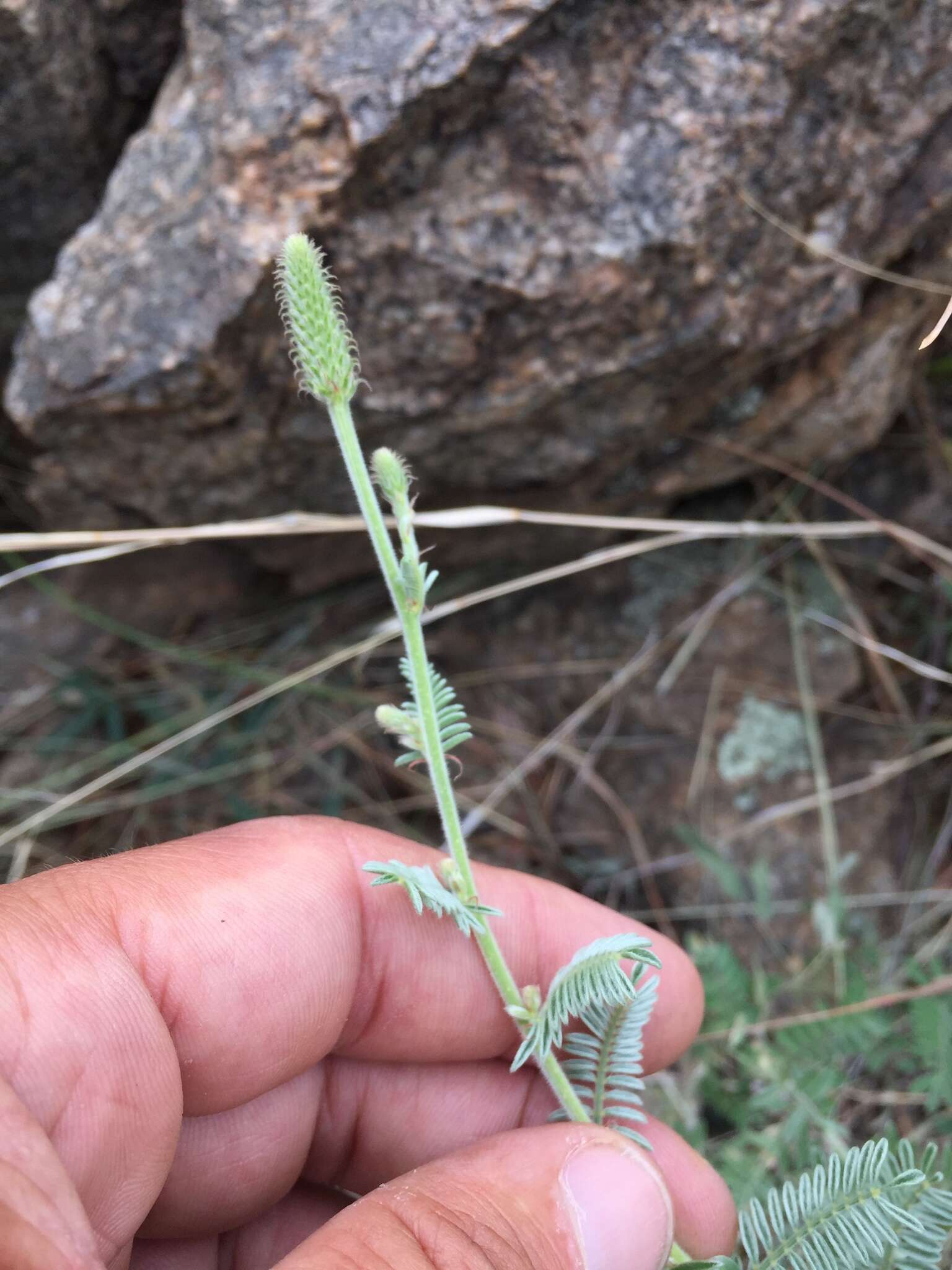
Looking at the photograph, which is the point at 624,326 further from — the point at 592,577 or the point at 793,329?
the point at 592,577

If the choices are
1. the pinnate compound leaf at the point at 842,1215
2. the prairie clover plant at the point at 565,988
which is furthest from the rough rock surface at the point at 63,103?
the pinnate compound leaf at the point at 842,1215

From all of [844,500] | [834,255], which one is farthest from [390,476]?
[844,500]

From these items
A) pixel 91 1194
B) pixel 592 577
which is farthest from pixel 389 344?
pixel 91 1194

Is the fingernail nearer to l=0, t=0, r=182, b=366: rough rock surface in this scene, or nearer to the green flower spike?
the green flower spike

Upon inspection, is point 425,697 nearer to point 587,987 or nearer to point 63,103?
point 587,987

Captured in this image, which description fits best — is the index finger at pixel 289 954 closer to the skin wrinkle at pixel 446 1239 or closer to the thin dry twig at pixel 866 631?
the skin wrinkle at pixel 446 1239

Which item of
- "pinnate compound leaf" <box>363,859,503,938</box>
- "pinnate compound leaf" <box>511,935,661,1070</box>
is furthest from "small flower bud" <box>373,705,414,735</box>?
"pinnate compound leaf" <box>511,935,661,1070</box>
